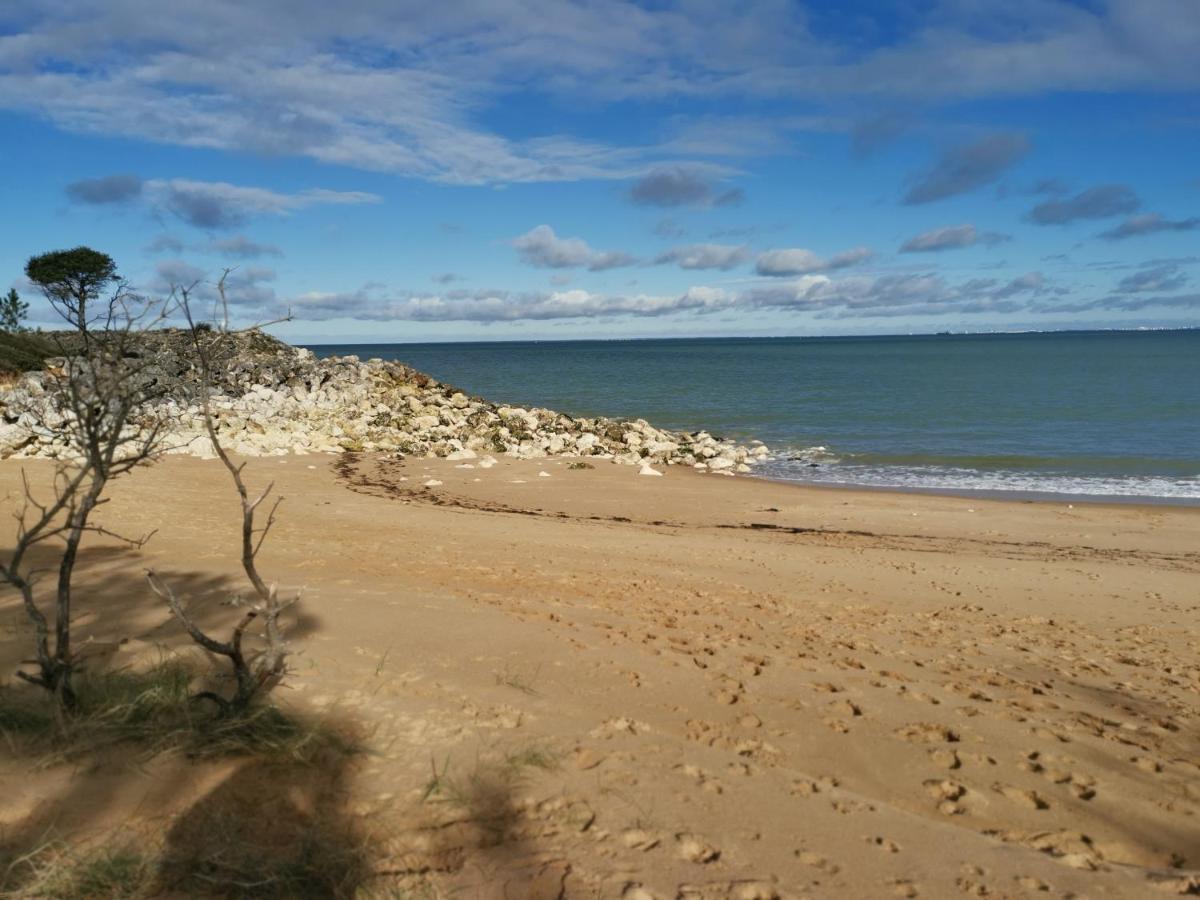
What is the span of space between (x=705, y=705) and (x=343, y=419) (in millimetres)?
20780

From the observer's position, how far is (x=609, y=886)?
3277 millimetres

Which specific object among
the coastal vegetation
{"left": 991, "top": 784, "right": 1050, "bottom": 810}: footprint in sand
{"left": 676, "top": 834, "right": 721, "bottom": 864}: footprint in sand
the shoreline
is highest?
the coastal vegetation

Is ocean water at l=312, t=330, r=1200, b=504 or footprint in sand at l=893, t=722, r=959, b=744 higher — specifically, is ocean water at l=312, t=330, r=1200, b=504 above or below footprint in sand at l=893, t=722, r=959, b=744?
below

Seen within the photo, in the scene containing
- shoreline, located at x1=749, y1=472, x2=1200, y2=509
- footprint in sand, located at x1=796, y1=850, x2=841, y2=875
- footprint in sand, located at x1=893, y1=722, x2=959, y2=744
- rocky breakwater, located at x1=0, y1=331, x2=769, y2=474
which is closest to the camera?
footprint in sand, located at x1=796, y1=850, x2=841, y2=875

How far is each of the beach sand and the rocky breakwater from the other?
29.0 ft

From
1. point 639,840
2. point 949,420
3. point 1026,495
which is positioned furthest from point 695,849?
point 949,420

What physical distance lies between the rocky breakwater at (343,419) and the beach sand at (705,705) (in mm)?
8853

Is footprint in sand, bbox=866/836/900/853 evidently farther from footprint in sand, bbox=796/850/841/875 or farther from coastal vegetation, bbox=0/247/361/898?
coastal vegetation, bbox=0/247/361/898

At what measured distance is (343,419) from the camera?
80.0 ft

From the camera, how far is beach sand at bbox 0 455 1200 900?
3.57 metres

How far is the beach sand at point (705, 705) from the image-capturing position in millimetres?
3570

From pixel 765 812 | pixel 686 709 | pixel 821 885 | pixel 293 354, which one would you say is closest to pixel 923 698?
pixel 686 709

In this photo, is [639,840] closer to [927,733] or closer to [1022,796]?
[1022,796]

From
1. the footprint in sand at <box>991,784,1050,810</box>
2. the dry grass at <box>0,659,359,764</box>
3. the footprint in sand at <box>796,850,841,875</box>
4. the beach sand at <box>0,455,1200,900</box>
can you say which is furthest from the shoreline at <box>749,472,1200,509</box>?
the dry grass at <box>0,659,359,764</box>
